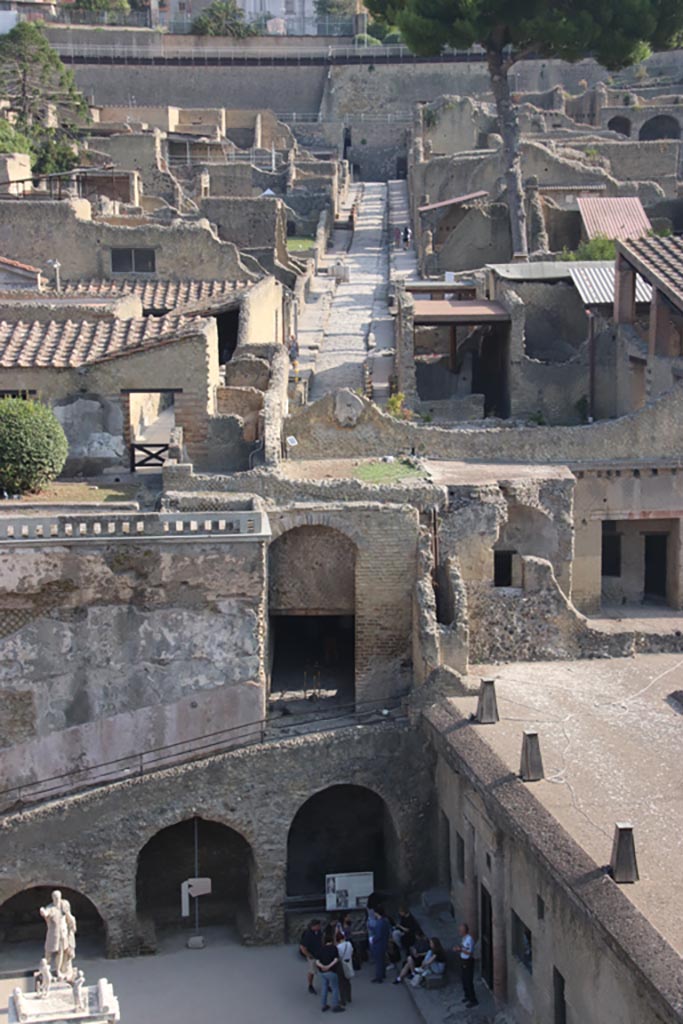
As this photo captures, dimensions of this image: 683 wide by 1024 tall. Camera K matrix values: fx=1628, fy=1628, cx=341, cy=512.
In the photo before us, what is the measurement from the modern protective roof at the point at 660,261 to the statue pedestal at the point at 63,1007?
17.2 metres

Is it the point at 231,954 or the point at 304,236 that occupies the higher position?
the point at 304,236

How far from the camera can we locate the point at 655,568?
31.7 metres

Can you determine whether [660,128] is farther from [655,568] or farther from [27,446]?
[27,446]

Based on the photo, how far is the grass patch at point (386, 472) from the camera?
93.5 ft

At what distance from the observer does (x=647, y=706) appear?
25062mm

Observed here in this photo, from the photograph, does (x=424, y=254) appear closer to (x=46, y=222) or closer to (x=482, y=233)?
(x=482, y=233)

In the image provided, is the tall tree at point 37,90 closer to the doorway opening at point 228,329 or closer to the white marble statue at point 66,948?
the doorway opening at point 228,329

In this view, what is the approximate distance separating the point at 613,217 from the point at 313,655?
20764 millimetres

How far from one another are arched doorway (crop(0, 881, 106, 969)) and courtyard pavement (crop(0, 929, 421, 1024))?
0.19 metres

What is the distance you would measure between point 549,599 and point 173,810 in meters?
7.27

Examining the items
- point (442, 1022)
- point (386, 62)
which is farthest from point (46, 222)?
A: point (386, 62)

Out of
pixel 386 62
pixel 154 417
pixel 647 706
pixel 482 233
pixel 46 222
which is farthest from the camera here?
pixel 386 62

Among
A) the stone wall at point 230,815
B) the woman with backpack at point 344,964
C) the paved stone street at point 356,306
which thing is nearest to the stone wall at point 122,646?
the stone wall at point 230,815

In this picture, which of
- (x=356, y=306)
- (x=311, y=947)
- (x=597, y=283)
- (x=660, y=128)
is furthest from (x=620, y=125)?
(x=311, y=947)
